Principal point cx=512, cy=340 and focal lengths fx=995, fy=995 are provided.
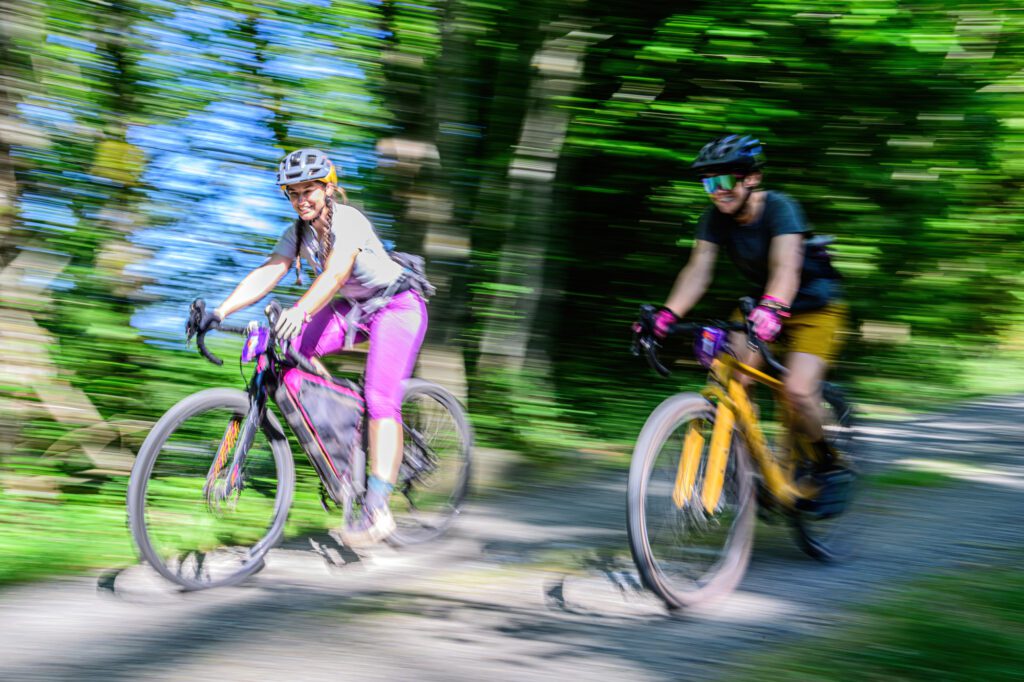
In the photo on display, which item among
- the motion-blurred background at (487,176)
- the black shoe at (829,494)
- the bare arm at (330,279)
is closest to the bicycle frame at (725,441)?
the black shoe at (829,494)

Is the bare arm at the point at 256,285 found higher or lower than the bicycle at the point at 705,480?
higher

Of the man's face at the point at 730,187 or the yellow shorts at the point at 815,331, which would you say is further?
the yellow shorts at the point at 815,331

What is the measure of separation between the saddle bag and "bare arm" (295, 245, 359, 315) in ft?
1.13

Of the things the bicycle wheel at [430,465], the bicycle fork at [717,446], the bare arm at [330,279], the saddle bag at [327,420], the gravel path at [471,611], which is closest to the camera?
the gravel path at [471,611]

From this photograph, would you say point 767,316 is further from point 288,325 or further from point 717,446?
point 288,325

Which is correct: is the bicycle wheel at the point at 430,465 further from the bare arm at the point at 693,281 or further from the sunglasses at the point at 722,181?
the sunglasses at the point at 722,181

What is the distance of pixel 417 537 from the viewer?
17.4 ft

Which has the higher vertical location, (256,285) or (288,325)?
(256,285)

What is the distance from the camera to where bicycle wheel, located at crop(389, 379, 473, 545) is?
5.26 metres

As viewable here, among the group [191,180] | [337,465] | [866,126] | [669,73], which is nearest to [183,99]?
[191,180]

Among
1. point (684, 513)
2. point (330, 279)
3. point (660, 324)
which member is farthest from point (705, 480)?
point (330, 279)

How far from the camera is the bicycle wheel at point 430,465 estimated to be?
526cm

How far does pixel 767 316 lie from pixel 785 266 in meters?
0.32

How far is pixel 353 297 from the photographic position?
497 centimetres
